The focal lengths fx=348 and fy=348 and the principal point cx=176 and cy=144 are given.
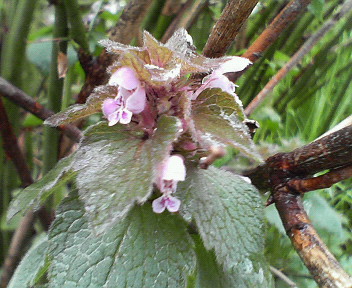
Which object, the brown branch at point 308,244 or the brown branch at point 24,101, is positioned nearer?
the brown branch at point 308,244

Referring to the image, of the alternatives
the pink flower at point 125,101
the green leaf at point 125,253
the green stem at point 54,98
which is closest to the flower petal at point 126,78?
the pink flower at point 125,101

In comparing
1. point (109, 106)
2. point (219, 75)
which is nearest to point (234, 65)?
point (219, 75)

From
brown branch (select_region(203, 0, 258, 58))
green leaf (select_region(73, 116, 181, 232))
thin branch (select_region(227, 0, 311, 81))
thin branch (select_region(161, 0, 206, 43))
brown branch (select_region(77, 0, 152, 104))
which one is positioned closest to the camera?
green leaf (select_region(73, 116, 181, 232))

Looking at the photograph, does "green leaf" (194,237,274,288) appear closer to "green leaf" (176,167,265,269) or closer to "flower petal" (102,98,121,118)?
"green leaf" (176,167,265,269)

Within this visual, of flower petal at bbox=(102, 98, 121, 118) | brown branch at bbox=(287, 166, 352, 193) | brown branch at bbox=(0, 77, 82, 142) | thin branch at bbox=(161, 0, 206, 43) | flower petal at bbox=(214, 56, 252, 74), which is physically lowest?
brown branch at bbox=(0, 77, 82, 142)

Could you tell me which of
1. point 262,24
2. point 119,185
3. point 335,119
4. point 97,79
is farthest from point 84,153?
point 335,119

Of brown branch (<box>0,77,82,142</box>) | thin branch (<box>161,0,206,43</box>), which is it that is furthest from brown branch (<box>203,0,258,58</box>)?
thin branch (<box>161,0,206,43</box>)

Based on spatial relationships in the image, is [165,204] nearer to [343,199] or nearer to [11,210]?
[11,210]

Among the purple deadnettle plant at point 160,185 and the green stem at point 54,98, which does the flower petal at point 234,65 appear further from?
the green stem at point 54,98
